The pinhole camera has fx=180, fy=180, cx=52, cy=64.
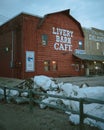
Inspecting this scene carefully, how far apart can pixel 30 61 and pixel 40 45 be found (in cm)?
261

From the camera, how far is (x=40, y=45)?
23375 mm

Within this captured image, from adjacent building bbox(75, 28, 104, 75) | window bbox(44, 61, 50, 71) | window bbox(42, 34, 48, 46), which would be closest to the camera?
window bbox(42, 34, 48, 46)

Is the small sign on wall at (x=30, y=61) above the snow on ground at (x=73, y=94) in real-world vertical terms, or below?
above

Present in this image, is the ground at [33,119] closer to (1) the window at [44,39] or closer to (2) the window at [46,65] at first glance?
(2) the window at [46,65]

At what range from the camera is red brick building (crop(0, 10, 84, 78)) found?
22109mm

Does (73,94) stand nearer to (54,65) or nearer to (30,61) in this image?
(30,61)

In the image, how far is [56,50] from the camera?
25.2 metres

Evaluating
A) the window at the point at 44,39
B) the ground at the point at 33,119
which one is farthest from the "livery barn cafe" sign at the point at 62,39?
the ground at the point at 33,119

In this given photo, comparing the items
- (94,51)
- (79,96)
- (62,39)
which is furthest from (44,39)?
(79,96)

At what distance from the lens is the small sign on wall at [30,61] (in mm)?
22156

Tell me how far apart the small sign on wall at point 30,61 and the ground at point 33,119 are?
1443 cm

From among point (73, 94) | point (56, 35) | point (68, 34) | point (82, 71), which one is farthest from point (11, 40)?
point (73, 94)

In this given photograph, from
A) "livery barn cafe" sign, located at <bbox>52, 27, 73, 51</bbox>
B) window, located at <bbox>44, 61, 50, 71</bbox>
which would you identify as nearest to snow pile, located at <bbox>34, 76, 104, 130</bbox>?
window, located at <bbox>44, 61, 50, 71</bbox>

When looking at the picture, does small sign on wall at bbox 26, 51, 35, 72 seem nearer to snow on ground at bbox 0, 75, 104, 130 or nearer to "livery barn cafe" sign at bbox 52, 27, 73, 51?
"livery barn cafe" sign at bbox 52, 27, 73, 51
